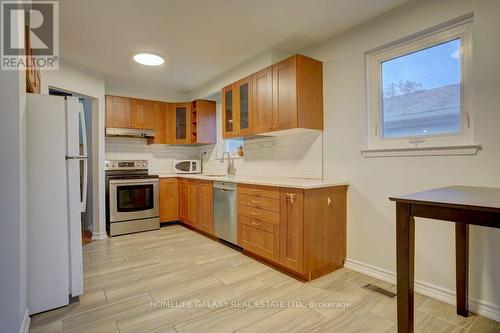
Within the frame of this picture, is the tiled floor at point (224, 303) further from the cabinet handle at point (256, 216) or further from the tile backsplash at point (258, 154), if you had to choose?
the tile backsplash at point (258, 154)

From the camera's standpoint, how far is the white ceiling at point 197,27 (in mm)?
2316

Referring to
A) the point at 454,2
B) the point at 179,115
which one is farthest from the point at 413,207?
the point at 179,115

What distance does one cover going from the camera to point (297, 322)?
1837 mm

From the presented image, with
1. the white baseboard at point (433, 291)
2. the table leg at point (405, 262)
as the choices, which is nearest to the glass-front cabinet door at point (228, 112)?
the white baseboard at point (433, 291)

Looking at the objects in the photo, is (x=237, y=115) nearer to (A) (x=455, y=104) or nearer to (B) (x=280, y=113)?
(B) (x=280, y=113)

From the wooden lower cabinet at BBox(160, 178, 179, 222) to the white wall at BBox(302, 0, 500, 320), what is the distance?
278 cm

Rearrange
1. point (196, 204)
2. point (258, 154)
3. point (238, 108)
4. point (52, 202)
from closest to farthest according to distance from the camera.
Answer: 1. point (52, 202)
2. point (238, 108)
3. point (258, 154)
4. point (196, 204)

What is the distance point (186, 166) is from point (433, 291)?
13.8 ft

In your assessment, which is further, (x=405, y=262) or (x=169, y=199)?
(x=169, y=199)

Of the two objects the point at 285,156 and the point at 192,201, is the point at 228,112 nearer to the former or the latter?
the point at 285,156

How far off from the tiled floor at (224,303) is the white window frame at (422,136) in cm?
124

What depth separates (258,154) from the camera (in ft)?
12.8

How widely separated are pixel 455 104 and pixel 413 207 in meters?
1.29

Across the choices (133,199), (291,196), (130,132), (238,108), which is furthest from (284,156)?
(130,132)
